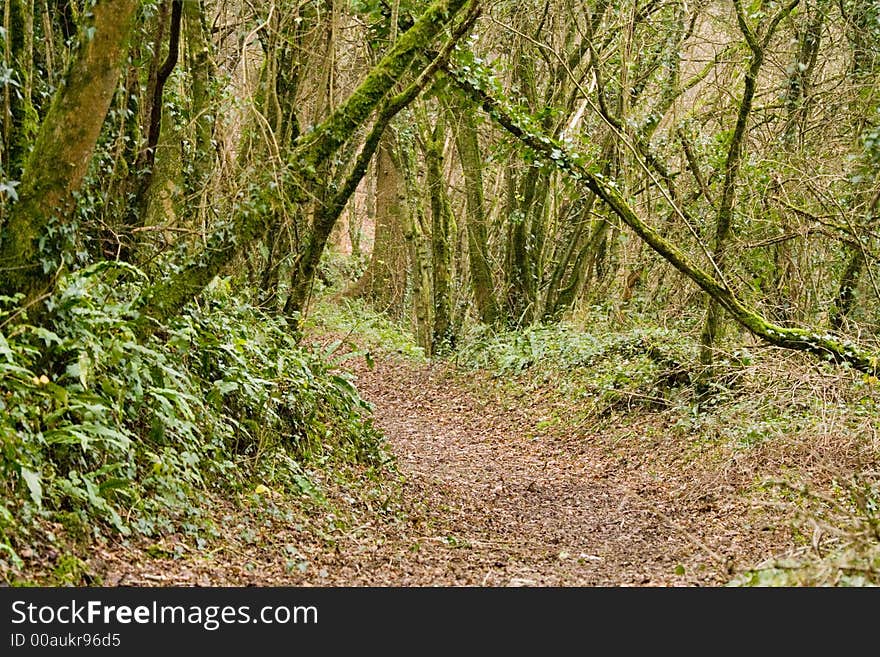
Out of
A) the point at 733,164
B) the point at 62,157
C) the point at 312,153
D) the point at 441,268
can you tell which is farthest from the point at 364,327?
the point at 62,157

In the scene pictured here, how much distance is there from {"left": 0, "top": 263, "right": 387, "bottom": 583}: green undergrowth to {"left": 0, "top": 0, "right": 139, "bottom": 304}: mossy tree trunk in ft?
0.70

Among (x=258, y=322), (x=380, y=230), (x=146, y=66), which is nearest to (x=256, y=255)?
(x=258, y=322)

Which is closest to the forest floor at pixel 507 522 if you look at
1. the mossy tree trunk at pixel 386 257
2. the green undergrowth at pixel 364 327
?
the green undergrowth at pixel 364 327

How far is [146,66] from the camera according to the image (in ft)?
26.6

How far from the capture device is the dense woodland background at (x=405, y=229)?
5.57 metres

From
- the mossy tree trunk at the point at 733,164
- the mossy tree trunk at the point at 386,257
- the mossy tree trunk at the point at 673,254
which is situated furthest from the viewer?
the mossy tree trunk at the point at 386,257

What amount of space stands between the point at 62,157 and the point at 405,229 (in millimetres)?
13434

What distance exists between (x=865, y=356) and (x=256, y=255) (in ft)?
23.3

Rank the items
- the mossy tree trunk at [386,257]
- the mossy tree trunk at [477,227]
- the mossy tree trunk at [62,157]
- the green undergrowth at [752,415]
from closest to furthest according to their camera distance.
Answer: the green undergrowth at [752,415]
the mossy tree trunk at [62,157]
the mossy tree trunk at [477,227]
the mossy tree trunk at [386,257]

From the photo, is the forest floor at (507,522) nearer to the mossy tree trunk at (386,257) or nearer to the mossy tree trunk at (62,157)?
the mossy tree trunk at (62,157)

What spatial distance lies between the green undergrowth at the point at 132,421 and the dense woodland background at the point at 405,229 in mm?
26
